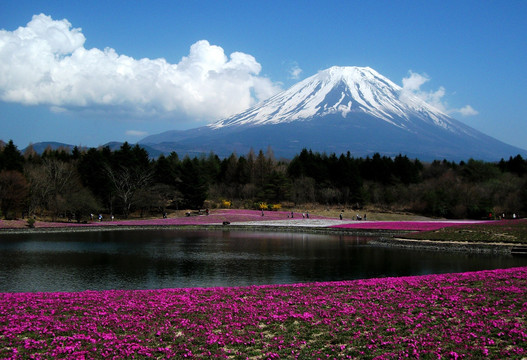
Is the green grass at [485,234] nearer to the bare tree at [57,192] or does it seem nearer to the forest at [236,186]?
the forest at [236,186]

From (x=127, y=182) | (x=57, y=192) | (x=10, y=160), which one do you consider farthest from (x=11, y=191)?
(x=127, y=182)

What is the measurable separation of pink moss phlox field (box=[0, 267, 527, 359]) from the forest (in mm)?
53365

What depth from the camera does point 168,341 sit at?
1076cm

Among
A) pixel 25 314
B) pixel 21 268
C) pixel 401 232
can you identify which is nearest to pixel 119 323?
pixel 25 314

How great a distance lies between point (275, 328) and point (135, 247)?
27.2 meters

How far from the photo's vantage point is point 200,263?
2778 cm

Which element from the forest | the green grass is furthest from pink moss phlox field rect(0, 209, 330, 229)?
the green grass

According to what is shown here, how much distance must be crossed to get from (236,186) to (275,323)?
83298 millimetres

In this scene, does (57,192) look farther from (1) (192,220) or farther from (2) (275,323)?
(2) (275,323)

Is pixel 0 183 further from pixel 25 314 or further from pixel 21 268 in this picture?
pixel 25 314

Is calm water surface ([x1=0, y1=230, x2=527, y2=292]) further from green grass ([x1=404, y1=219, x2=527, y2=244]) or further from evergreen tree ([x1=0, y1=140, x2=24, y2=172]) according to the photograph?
evergreen tree ([x1=0, y1=140, x2=24, y2=172])

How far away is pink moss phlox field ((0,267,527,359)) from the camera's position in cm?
999

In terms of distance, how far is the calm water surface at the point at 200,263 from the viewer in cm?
2197

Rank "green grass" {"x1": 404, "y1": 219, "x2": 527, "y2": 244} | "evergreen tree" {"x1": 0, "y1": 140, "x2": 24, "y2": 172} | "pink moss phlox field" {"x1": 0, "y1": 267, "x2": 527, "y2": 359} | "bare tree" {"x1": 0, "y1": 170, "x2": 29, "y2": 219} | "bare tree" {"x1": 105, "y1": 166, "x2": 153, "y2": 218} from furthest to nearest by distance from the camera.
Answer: "bare tree" {"x1": 105, "y1": 166, "x2": 153, "y2": 218}
"evergreen tree" {"x1": 0, "y1": 140, "x2": 24, "y2": 172}
"bare tree" {"x1": 0, "y1": 170, "x2": 29, "y2": 219}
"green grass" {"x1": 404, "y1": 219, "x2": 527, "y2": 244}
"pink moss phlox field" {"x1": 0, "y1": 267, "x2": 527, "y2": 359}
